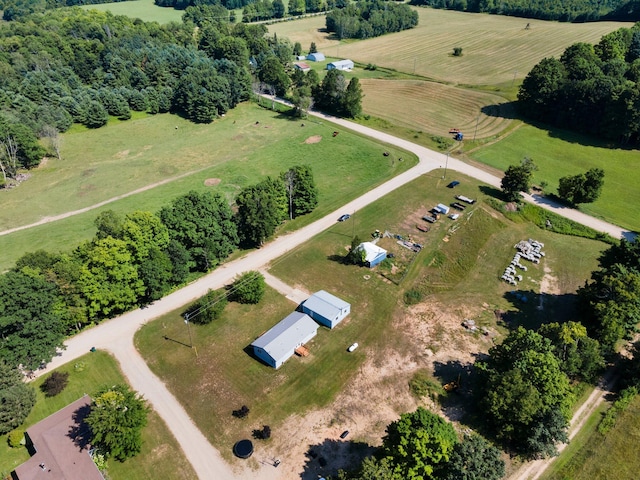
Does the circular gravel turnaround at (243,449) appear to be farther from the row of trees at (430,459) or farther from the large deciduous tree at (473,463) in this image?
the large deciduous tree at (473,463)


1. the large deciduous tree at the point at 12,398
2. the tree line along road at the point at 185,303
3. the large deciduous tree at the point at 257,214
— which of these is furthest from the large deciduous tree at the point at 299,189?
the large deciduous tree at the point at 12,398

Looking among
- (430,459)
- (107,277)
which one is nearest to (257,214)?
(107,277)

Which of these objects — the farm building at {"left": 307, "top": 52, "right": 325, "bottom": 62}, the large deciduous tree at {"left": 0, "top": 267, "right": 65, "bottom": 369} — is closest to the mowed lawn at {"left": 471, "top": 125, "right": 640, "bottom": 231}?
the large deciduous tree at {"left": 0, "top": 267, "right": 65, "bottom": 369}

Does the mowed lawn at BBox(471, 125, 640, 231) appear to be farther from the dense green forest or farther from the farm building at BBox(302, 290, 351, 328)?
the farm building at BBox(302, 290, 351, 328)

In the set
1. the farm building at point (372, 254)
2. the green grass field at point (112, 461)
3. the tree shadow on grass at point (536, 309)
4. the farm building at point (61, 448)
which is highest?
the farm building at point (372, 254)

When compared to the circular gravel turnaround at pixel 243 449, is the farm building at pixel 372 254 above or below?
above

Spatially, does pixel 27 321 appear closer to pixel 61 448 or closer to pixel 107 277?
pixel 107 277

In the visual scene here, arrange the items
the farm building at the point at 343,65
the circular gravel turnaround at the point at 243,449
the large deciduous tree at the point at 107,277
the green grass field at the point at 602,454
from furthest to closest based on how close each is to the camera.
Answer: the farm building at the point at 343,65 < the large deciduous tree at the point at 107,277 < the circular gravel turnaround at the point at 243,449 < the green grass field at the point at 602,454
